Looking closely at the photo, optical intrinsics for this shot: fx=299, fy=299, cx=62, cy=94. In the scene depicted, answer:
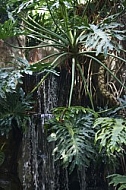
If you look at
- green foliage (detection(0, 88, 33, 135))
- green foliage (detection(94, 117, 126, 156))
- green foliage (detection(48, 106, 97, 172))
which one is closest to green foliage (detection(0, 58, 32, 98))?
green foliage (detection(0, 88, 33, 135))

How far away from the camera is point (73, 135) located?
1521 mm

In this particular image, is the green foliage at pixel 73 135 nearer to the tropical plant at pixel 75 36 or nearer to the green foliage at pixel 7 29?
the tropical plant at pixel 75 36

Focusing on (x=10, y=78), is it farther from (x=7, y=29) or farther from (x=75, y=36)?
(x=75, y=36)

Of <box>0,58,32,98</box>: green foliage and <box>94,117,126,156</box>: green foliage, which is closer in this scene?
<box>94,117,126,156</box>: green foliage

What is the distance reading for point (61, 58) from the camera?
2.10 m

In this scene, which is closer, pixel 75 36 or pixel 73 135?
pixel 73 135

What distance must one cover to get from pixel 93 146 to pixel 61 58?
0.76 metres

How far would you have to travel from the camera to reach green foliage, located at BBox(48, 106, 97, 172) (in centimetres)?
148

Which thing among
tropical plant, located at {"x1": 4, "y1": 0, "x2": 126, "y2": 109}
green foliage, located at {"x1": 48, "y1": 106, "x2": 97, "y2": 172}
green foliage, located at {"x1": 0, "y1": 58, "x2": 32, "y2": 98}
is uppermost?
tropical plant, located at {"x1": 4, "y1": 0, "x2": 126, "y2": 109}

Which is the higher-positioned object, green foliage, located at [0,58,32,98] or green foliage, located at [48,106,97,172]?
green foliage, located at [0,58,32,98]

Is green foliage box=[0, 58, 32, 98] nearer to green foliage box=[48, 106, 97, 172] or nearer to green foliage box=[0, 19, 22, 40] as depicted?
green foliage box=[0, 19, 22, 40]

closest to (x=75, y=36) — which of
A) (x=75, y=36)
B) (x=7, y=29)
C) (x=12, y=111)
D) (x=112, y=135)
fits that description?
(x=75, y=36)

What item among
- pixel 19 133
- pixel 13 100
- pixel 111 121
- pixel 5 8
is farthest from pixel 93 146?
pixel 5 8

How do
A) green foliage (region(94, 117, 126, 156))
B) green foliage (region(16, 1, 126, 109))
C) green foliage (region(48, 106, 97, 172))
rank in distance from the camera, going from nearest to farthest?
1. green foliage (region(94, 117, 126, 156))
2. green foliage (region(48, 106, 97, 172))
3. green foliage (region(16, 1, 126, 109))
